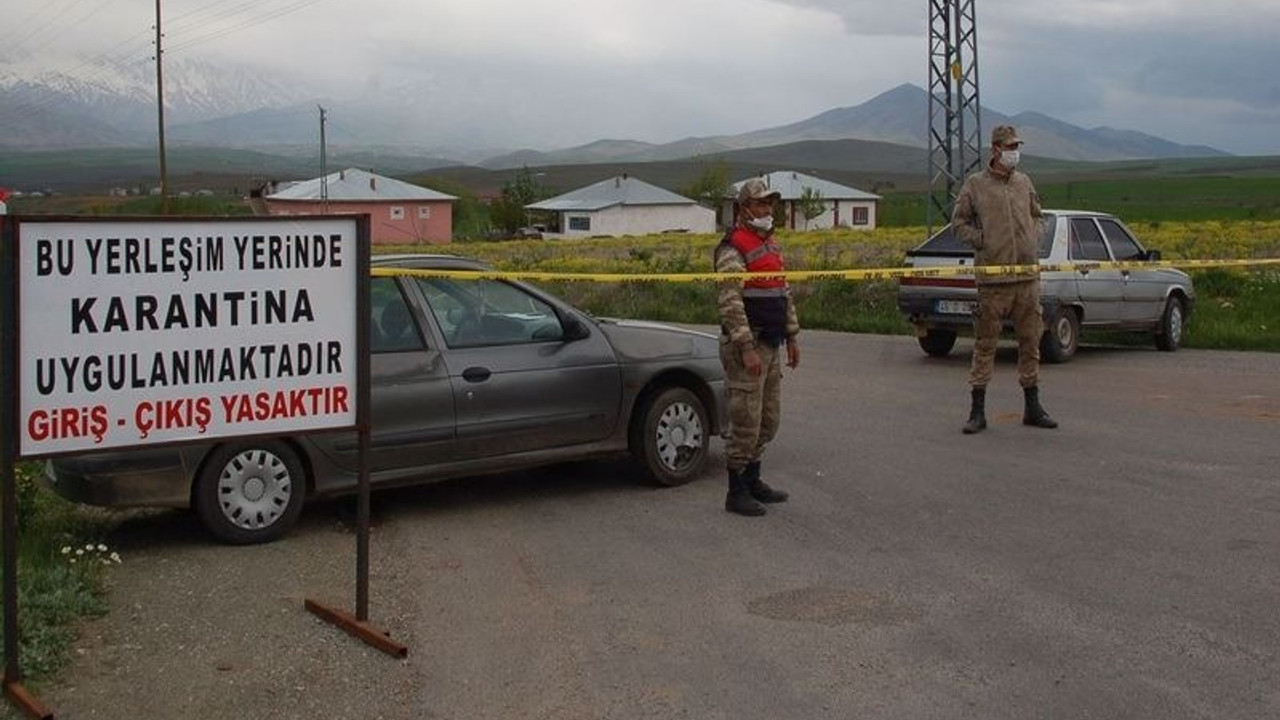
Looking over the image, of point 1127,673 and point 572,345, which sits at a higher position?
point 572,345

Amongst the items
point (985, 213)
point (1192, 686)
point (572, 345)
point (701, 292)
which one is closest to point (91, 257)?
point (572, 345)

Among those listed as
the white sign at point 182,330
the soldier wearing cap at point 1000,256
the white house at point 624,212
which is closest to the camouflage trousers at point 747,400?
the white sign at point 182,330

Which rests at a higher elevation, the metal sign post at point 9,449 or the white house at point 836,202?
the white house at point 836,202

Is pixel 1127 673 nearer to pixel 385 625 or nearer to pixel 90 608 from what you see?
pixel 385 625

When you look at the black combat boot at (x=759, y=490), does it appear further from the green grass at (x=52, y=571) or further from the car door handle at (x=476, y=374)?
the green grass at (x=52, y=571)

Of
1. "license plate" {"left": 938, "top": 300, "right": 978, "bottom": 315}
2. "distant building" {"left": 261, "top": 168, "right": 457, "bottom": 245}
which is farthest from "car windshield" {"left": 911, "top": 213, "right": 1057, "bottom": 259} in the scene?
"distant building" {"left": 261, "top": 168, "right": 457, "bottom": 245}

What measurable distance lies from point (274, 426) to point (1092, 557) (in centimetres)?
385

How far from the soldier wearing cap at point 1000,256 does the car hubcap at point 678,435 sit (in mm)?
2544

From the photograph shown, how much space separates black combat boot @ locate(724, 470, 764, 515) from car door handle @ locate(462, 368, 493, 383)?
1.48 meters

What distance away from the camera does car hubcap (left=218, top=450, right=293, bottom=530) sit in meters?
7.47

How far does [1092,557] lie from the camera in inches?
275

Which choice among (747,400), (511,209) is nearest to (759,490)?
(747,400)

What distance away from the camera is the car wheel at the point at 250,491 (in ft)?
24.3

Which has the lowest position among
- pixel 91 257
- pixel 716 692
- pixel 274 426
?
pixel 716 692
